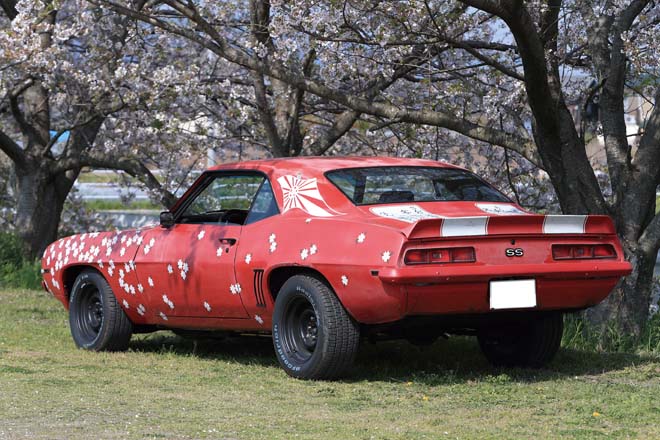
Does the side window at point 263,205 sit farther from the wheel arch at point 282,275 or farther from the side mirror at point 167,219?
the side mirror at point 167,219

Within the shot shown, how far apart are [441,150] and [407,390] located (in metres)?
7.31

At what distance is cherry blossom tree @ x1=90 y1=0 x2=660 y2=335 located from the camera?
8.59 m

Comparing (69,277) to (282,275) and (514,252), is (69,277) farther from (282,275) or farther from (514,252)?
(514,252)

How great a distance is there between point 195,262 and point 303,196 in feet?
3.23

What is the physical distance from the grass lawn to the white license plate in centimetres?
50

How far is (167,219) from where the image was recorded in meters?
8.12

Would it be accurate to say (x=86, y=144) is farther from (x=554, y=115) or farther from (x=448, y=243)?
(x=448, y=243)

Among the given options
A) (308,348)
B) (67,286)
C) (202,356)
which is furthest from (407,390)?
(67,286)

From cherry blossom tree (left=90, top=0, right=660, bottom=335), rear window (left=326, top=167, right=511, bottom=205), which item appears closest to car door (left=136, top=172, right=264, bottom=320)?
rear window (left=326, top=167, right=511, bottom=205)

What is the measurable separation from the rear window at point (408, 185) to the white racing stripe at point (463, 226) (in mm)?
820

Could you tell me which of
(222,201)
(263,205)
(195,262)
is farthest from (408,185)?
(222,201)

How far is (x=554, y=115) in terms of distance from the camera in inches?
333

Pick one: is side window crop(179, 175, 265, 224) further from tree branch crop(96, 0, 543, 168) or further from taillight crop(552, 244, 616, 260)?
taillight crop(552, 244, 616, 260)

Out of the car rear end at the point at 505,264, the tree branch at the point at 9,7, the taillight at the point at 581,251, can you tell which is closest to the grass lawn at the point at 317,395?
the car rear end at the point at 505,264
